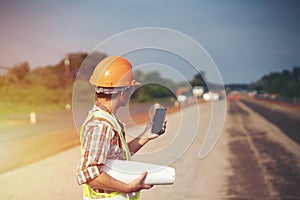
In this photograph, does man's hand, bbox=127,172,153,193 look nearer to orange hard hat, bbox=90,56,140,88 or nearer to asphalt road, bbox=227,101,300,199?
orange hard hat, bbox=90,56,140,88

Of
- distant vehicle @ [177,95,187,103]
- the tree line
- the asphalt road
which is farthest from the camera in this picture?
the tree line

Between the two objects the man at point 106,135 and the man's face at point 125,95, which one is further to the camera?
the man's face at point 125,95

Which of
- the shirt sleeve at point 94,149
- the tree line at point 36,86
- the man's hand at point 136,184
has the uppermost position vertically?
the tree line at point 36,86

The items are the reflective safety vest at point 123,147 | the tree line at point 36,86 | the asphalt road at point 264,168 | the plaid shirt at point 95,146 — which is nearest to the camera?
the plaid shirt at point 95,146

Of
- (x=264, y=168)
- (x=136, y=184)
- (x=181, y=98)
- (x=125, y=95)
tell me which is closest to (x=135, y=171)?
(x=136, y=184)

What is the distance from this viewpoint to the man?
2451 mm

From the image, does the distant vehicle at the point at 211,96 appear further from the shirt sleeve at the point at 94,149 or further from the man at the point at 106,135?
the shirt sleeve at the point at 94,149

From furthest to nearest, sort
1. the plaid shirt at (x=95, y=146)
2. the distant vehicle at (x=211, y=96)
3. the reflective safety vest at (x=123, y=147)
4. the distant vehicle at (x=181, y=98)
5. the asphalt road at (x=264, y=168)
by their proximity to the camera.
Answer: the asphalt road at (x=264, y=168)
the distant vehicle at (x=211, y=96)
the distant vehicle at (x=181, y=98)
the reflective safety vest at (x=123, y=147)
the plaid shirt at (x=95, y=146)

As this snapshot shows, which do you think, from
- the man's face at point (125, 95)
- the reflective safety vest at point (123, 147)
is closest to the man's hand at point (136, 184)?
the reflective safety vest at point (123, 147)

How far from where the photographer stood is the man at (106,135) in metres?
2.45

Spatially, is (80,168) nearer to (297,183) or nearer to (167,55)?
(167,55)

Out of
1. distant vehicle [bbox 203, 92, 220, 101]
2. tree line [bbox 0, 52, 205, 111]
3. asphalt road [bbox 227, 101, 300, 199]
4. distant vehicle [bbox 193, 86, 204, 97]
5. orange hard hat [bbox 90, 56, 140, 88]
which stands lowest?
asphalt road [bbox 227, 101, 300, 199]

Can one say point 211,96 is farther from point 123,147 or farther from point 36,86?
point 36,86

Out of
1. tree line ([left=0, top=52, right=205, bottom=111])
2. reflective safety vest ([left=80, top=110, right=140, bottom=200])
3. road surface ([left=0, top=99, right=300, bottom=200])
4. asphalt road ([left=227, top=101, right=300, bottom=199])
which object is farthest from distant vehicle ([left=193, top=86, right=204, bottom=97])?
tree line ([left=0, top=52, right=205, bottom=111])
